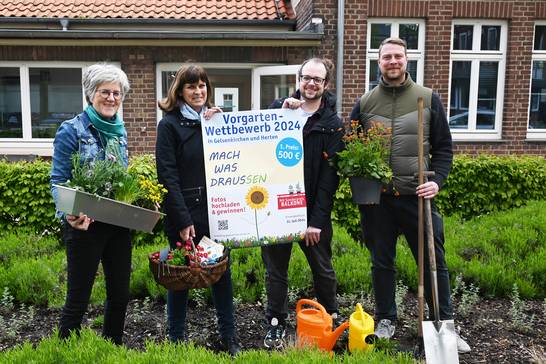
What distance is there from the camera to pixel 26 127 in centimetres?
1077

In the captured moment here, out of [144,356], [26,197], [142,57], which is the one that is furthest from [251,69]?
[144,356]

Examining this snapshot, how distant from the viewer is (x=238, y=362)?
9.32ft

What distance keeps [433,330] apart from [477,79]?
27.6 feet

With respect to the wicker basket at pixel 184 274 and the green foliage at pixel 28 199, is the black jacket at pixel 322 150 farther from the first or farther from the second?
the green foliage at pixel 28 199

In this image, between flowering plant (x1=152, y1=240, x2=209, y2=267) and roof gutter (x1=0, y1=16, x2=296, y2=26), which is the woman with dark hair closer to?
flowering plant (x1=152, y1=240, x2=209, y2=267)

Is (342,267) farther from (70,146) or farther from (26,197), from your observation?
(26,197)

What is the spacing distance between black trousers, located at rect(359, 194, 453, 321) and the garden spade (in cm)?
21

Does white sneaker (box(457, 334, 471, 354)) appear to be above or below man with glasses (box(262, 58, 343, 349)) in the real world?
below

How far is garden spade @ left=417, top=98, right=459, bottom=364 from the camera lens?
308 cm

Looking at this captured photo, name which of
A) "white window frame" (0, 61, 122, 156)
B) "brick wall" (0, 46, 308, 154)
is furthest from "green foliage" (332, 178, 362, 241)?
"white window frame" (0, 61, 122, 156)

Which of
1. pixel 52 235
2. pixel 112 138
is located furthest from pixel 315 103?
pixel 52 235

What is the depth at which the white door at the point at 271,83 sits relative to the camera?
998 cm

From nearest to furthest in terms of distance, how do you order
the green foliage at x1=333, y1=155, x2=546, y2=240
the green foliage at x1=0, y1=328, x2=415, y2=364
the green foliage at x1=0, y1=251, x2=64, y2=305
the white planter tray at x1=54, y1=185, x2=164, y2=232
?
the green foliage at x1=0, y1=328, x2=415, y2=364, the white planter tray at x1=54, y1=185, x2=164, y2=232, the green foliage at x1=0, y1=251, x2=64, y2=305, the green foliage at x1=333, y1=155, x2=546, y2=240

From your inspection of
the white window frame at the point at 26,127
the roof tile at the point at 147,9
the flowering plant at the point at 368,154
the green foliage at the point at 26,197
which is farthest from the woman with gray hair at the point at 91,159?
the roof tile at the point at 147,9
